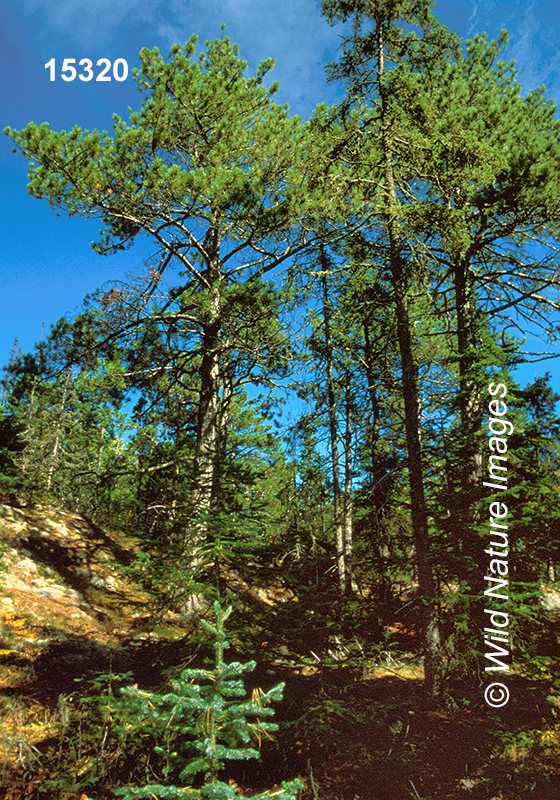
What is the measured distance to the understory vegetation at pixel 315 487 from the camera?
183 inches

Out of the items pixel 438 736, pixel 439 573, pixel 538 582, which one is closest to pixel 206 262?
pixel 439 573

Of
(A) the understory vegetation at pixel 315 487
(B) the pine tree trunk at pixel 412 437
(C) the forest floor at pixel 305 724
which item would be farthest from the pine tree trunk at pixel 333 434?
(C) the forest floor at pixel 305 724

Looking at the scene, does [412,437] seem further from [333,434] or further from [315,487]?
[333,434]

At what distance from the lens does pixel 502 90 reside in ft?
32.4

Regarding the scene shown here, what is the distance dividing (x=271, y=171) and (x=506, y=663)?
1064 cm

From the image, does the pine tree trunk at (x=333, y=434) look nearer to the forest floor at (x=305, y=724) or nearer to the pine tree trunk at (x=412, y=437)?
the pine tree trunk at (x=412, y=437)

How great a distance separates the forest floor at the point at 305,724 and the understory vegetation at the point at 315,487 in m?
0.04

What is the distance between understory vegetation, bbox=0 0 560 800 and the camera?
4.64m

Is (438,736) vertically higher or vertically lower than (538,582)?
lower

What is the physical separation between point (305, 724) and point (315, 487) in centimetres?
Answer: 522

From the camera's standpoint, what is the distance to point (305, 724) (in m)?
5.15

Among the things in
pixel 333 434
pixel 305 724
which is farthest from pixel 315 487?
pixel 305 724

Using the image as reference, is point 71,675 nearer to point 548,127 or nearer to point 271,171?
point 271,171

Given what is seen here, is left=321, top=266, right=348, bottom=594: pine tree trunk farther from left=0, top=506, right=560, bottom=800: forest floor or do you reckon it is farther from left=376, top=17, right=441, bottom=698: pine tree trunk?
left=0, top=506, right=560, bottom=800: forest floor
